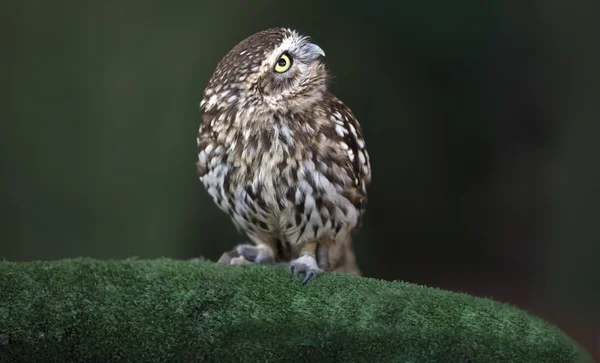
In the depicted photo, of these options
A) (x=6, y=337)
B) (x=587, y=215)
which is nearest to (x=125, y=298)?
(x=6, y=337)

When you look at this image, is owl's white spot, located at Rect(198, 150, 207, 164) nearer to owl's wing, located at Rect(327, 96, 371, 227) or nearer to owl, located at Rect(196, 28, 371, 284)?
owl, located at Rect(196, 28, 371, 284)

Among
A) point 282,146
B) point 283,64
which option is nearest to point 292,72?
point 283,64

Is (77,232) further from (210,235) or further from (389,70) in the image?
(389,70)

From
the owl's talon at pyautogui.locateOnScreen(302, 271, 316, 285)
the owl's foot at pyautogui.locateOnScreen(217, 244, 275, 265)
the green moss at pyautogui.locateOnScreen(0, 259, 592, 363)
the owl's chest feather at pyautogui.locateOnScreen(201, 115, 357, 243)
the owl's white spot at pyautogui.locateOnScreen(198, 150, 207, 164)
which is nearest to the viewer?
the green moss at pyautogui.locateOnScreen(0, 259, 592, 363)

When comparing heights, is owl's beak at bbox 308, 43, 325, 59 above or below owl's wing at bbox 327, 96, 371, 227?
above

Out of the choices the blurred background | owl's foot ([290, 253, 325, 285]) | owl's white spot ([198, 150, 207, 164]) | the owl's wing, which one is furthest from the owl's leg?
the blurred background

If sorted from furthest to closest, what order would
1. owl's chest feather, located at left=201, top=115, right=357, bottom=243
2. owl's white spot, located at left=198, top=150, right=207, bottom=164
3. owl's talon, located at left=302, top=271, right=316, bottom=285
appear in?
owl's white spot, located at left=198, top=150, right=207, bottom=164, owl's chest feather, located at left=201, top=115, right=357, bottom=243, owl's talon, located at left=302, top=271, right=316, bottom=285

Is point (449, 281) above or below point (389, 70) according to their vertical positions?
below

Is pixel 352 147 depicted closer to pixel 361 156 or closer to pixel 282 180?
pixel 361 156
